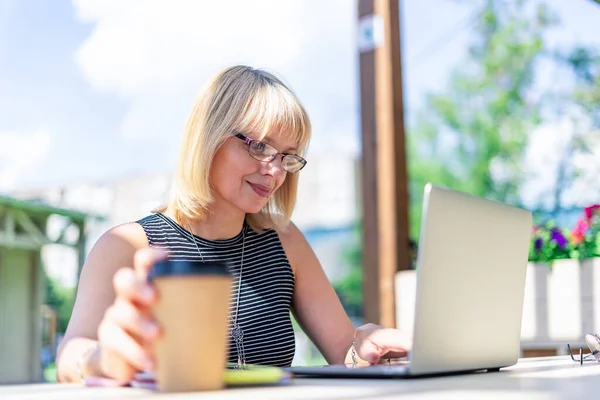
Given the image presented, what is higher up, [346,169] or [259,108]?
[346,169]

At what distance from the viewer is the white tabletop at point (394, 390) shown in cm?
72

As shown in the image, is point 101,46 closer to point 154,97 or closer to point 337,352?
point 154,97

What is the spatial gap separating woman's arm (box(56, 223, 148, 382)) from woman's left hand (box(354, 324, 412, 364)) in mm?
449

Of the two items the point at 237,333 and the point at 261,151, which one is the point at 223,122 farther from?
the point at 237,333

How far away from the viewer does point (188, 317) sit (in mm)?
666

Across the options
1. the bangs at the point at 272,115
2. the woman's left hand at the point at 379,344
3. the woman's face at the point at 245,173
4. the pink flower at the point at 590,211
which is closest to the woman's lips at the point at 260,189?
the woman's face at the point at 245,173

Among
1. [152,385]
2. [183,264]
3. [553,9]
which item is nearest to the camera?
[183,264]

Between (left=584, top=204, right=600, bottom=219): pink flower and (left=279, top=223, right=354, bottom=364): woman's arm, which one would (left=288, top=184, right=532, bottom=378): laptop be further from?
(left=584, top=204, right=600, bottom=219): pink flower

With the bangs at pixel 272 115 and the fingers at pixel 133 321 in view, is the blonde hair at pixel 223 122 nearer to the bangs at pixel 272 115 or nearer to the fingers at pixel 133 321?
the bangs at pixel 272 115

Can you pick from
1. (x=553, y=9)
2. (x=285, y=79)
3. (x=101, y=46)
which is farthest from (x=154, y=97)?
(x=285, y=79)

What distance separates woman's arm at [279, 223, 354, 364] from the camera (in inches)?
67.0

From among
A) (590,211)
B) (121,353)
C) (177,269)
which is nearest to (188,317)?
(177,269)

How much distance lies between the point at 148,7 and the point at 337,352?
16.5 metres

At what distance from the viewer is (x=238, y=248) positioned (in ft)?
A: 5.65
